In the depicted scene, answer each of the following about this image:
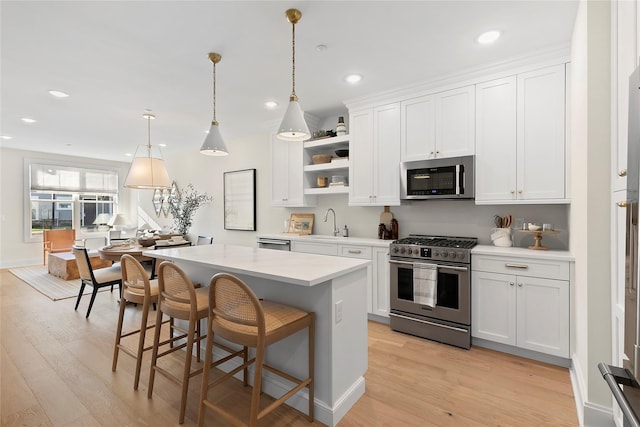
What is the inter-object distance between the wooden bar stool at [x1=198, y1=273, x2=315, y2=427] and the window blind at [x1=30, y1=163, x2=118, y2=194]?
317 inches

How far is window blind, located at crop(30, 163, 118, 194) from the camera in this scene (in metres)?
7.01

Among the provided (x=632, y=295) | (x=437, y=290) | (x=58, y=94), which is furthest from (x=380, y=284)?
(x=58, y=94)

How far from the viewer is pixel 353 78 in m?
3.18

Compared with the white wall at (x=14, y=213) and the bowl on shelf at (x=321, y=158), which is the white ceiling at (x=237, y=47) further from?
the white wall at (x=14, y=213)

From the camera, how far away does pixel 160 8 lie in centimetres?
208

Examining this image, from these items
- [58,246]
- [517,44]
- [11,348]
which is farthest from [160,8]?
[58,246]

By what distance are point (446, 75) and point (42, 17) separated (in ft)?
11.2

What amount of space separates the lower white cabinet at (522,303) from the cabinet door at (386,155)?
1175 mm

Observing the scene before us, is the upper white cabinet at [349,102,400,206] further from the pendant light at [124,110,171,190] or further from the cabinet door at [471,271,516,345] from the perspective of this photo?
the pendant light at [124,110,171,190]

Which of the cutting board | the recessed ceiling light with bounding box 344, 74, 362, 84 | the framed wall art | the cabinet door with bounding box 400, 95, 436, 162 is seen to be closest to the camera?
the recessed ceiling light with bounding box 344, 74, 362, 84

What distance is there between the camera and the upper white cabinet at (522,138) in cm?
260

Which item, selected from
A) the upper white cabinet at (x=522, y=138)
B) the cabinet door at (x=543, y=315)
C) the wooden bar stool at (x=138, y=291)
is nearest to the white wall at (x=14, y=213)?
the wooden bar stool at (x=138, y=291)

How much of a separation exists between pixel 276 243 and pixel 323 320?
8.28 ft

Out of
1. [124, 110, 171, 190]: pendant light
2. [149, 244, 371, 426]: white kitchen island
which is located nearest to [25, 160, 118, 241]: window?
[124, 110, 171, 190]: pendant light
